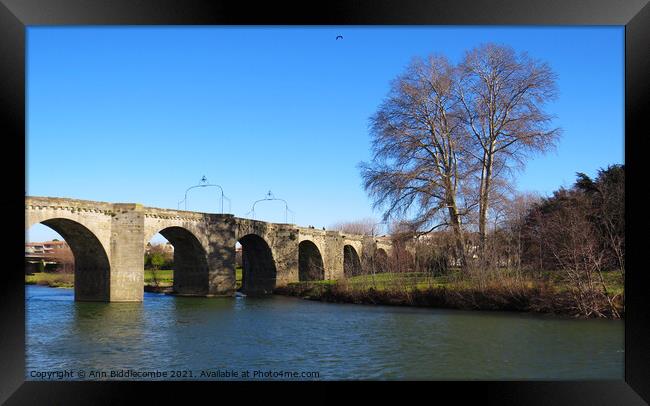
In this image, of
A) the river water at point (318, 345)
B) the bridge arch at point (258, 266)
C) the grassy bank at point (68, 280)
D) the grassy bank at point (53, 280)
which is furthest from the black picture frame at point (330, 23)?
the grassy bank at point (53, 280)

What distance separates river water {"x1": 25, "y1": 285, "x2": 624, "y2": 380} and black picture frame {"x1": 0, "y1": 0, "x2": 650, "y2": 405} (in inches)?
140

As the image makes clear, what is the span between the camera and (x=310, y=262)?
132 feet

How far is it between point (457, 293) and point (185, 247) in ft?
44.7

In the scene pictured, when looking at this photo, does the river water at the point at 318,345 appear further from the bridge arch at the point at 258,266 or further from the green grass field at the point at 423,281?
the bridge arch at the point at 258,266

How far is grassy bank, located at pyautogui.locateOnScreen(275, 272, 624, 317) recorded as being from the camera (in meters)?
19.0

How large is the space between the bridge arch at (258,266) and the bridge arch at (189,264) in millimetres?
4781

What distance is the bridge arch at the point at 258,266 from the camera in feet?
112

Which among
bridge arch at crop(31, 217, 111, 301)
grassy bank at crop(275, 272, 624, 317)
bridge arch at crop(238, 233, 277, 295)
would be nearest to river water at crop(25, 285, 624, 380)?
grassy bank at crop(275, 272, 624, 317)

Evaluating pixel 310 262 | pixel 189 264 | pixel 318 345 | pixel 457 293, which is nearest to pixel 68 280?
pixel 189 264

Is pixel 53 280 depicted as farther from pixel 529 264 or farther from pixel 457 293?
pixel 529 264

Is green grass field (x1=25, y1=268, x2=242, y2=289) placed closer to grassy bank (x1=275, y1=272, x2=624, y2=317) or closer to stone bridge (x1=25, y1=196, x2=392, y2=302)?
stone bridge (x1=25, y1=196, x2=392, y2=302)

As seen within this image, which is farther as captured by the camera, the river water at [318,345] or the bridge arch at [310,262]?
the bridge arch at [310,262]

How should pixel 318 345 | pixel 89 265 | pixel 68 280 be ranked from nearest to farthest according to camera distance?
1. pixel 318 345
2. pixel 89 265
3. pixel 68 280

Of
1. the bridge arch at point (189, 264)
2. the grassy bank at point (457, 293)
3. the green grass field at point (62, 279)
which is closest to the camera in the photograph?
the grassy bank at point (457, 293)
